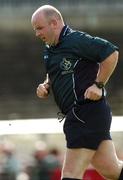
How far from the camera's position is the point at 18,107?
28750mm

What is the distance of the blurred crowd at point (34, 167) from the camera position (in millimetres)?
7980

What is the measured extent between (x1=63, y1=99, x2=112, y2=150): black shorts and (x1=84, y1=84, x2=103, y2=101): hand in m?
0.15

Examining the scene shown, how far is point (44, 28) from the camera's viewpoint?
6.18 metres

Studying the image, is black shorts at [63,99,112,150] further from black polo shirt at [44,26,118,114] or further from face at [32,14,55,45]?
face at [32,14,55,45]

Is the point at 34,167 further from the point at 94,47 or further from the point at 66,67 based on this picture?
the point at 94,47

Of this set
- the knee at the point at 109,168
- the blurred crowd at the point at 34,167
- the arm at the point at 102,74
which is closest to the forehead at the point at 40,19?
the arm at the point at 102,74

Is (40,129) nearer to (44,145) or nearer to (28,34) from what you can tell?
(44,145)

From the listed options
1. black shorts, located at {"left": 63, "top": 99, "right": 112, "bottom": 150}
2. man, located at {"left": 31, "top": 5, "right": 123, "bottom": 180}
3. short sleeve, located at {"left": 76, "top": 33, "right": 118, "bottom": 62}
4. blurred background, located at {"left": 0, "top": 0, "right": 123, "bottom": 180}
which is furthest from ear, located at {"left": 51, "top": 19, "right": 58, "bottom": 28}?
blurred background, located at {"left": 0, "top": 0, "right": 123, "bottom": 180}

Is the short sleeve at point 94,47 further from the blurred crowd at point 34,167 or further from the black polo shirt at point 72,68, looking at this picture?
the blurred crowd at point 34,167

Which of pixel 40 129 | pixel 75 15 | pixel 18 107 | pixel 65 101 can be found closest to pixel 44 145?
pixel 40 129

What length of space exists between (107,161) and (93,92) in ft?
1.84

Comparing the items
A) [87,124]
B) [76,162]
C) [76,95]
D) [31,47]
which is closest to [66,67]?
[76,95]

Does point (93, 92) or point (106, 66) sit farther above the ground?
point (106, 66)

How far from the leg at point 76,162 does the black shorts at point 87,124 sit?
37 mm
